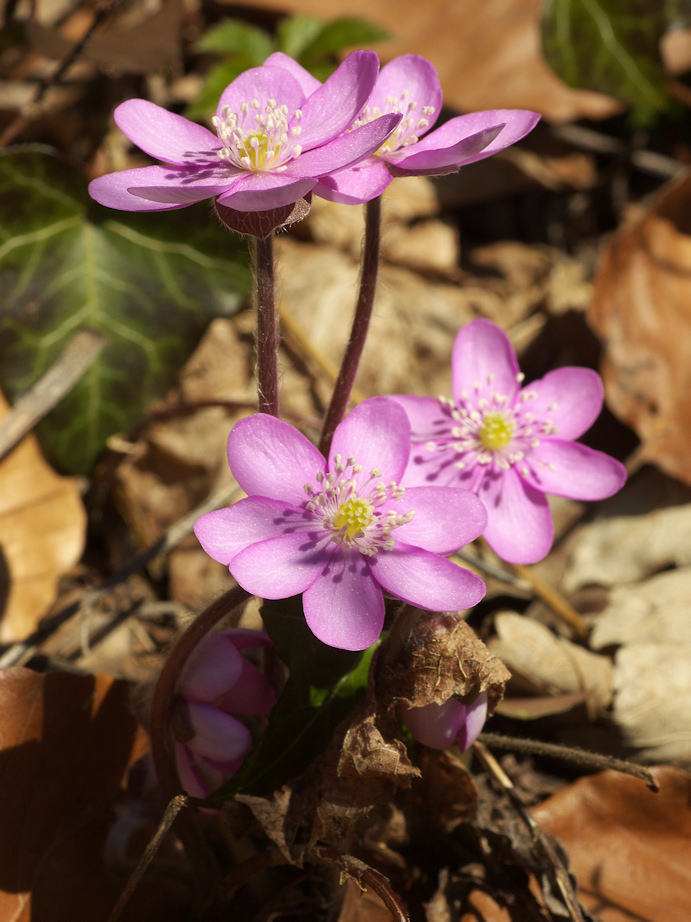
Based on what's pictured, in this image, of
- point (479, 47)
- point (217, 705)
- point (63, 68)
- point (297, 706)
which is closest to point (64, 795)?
point (217, 705)

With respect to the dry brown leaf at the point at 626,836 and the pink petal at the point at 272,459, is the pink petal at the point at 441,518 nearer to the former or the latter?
the pink petal at the point at 272,459

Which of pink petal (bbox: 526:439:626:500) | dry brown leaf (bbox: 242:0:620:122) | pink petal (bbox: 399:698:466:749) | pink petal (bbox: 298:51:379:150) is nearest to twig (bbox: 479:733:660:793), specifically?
pink petal (bbox: 399:698:466:749)

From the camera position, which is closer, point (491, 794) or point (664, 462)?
A: point (491, 794)

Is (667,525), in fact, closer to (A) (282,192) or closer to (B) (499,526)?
(B) (499,526)

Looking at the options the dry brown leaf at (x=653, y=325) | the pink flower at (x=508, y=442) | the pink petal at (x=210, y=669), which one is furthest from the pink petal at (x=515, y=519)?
the dry brown leaf at (x=653, y=325)

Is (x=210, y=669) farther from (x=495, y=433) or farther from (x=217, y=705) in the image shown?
(x=495, y=433)

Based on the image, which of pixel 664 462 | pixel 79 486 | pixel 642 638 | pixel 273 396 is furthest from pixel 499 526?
pixel 79 486

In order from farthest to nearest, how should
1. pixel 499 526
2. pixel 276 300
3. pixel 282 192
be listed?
pixel 499 526 → pixel 276 300 → pixel 282 192

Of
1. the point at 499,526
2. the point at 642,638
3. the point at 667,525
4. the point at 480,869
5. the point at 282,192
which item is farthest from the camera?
the point at 667,525
